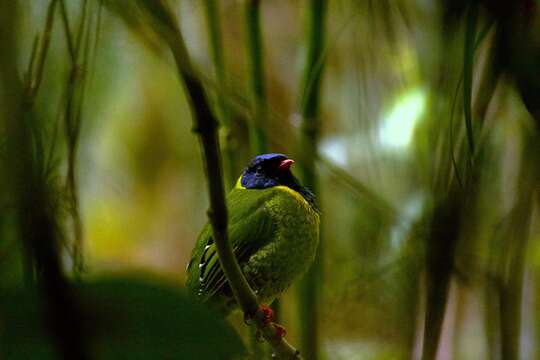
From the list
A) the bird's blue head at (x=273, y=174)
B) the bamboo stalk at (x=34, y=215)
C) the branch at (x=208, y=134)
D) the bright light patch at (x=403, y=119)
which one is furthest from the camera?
the bird's blue head at (x=273, y=174)

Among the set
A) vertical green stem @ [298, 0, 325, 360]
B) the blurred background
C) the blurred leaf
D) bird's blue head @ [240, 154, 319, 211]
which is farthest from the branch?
bird's blue head @ [240, 154, 319, 211]

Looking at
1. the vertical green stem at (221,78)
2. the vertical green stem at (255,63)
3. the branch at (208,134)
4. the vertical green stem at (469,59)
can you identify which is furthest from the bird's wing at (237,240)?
the vertical green stem at (469,59)

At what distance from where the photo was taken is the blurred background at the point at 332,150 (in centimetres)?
52

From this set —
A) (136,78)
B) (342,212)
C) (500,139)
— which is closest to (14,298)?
(500,139)

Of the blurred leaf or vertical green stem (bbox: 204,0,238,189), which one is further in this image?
vertical green stem (bbox: 204,0,238,189)

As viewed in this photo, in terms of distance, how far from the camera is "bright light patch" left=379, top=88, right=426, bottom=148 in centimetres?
138

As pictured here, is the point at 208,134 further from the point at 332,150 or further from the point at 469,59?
the point at 332,150

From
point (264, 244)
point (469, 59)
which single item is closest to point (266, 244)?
point (264, 244)

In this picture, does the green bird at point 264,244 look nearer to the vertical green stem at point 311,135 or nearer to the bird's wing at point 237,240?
the bird's wing at point 237,240

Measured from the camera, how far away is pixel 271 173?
178 centimetres

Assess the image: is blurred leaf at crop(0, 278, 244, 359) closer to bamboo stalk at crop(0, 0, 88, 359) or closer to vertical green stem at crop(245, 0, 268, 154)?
bamboo stalk at crop(0, 0, 88, 359)

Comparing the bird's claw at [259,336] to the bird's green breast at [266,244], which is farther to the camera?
the bird's green breast at [266,244]

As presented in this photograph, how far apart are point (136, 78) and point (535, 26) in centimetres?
274

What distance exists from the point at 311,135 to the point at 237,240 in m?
0.35
